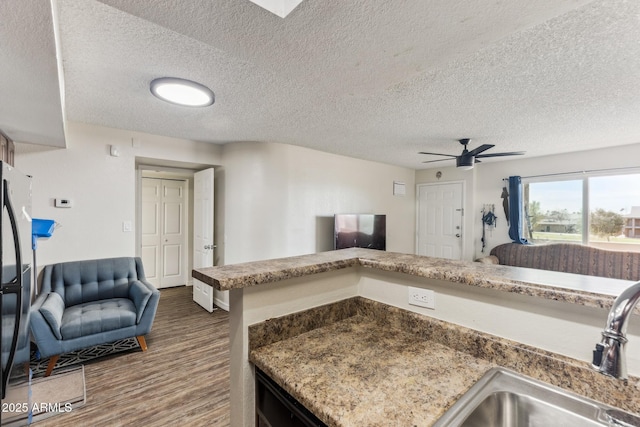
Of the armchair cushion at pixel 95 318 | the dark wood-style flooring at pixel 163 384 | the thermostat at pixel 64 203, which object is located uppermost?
the thermostat at pixel 64 203

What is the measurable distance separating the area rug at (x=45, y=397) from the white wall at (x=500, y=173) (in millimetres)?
5805

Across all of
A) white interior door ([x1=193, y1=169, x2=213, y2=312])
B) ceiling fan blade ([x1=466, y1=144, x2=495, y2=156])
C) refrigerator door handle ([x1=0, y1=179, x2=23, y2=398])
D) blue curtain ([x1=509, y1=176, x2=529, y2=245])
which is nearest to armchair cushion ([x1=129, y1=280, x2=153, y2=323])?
white interior door ([x1=193, y1=169, x2=213, y2=312])

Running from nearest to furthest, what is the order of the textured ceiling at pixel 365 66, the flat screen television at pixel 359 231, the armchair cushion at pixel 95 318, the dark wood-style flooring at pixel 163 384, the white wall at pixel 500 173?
the textured ceiling at pixel 365 66 < the dark wood-style flooring at pixel 163 384 < the armchair cushion at pixel 95 318 < the white wall at pixel 500 173 < the flat screen television at pixel 359 231

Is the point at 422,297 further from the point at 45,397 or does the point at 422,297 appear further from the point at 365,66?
the point at 45,397

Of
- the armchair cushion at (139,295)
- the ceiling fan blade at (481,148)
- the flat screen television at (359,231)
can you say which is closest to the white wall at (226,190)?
the flat screen television at (359,231)

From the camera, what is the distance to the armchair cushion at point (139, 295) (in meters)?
2.66

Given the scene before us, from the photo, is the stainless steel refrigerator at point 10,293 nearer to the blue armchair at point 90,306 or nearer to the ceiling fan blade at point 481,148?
the blue armchair at point 90,306

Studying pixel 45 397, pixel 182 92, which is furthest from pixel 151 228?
pixel 182 92

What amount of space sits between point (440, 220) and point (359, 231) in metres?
2.23

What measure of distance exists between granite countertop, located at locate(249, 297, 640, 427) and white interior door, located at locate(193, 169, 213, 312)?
3088mm

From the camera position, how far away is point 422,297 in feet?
3.55

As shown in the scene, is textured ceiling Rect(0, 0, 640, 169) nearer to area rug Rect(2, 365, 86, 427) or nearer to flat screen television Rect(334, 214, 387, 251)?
flat screen television Rect(334, 214, 387, 251)

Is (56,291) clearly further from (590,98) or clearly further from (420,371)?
(590,98)

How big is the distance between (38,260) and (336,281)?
329cm
